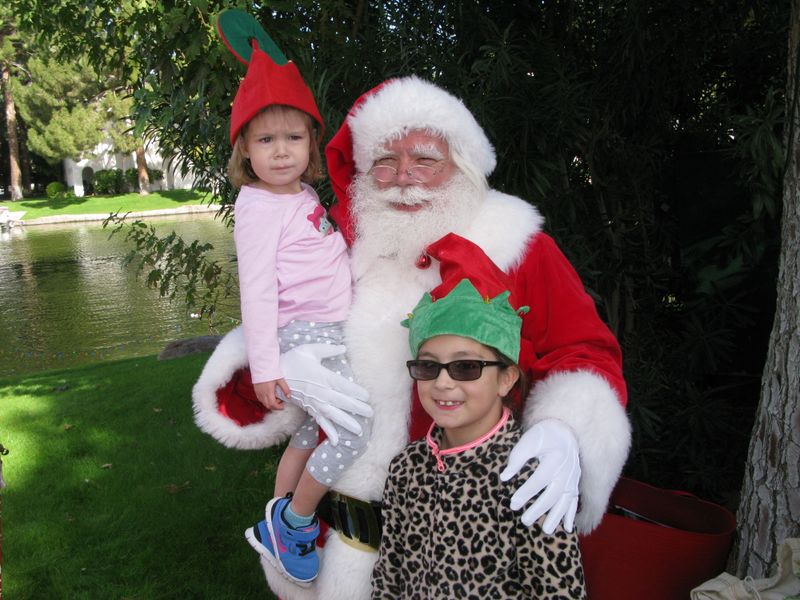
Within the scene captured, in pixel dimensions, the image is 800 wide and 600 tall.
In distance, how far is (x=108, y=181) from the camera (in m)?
38.4

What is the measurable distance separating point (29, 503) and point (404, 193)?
3447 millimetres

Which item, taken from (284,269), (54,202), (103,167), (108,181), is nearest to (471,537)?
(284,269)

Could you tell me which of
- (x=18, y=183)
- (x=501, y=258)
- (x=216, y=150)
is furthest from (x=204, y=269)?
(x=18, y=183)

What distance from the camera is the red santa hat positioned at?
228 centimetres

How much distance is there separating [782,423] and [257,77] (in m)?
1.97

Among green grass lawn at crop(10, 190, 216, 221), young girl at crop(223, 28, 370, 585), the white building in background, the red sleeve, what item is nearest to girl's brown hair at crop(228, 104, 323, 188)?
young girl at crop(223, 28, 370, 585)

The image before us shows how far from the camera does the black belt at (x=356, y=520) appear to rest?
2.22 m

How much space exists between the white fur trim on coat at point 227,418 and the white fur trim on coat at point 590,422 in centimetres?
90

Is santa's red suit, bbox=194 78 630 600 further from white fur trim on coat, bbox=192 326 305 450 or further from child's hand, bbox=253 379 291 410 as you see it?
child's hand, bbox=253 379 291 410

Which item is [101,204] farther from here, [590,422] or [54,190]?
[590,422]

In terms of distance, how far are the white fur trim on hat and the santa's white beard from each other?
122 millimetres

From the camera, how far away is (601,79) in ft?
11.9

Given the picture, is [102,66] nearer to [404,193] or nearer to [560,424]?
[404,193]

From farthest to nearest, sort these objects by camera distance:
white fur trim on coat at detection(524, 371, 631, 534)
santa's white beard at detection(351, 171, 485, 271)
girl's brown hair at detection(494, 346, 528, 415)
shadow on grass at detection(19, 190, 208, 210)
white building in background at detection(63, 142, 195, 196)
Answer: white building in background at detection(63, 142, 195, 196) → shadow on grass at detection(19, 190, 208, 210) → santa's white beard at detection(351, 171, 485, 271) → girl's brown hair at detection(494, 346, 528, 415) → white fur trim on coat at detection(524, 371, 631, 534)
